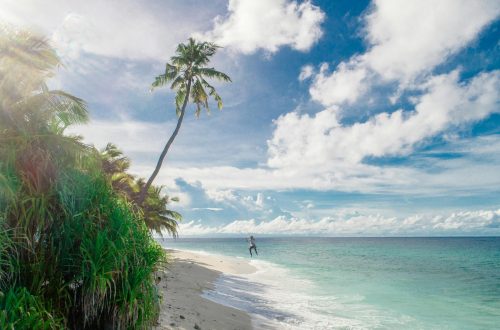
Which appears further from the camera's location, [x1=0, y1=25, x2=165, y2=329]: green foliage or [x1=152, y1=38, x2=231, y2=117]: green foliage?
[x1=152, y1=38, x2=231, y2=117]: green foliage

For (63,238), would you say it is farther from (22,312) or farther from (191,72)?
(191,72)

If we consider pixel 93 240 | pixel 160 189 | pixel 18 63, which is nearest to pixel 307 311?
pixel 93 240

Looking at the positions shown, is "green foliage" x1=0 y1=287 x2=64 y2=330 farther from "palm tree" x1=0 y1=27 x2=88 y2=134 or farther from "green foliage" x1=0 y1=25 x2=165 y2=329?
"palm tree" x1=0 y1=27 x2=88 y2=134

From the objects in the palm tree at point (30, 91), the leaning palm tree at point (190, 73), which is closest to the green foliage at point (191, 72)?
the leaning palm tree at point (190, 73)

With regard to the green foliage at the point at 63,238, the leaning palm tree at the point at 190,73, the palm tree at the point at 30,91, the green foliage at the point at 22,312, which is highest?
the leaning palm tree at the point at 190,73

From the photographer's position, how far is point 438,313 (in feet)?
57.8

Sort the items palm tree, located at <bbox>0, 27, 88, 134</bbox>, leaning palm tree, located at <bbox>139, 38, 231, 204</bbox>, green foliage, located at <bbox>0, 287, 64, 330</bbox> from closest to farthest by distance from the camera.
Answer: green foliage, located at <bbox>0, 287, 64, 330</bbox> → palm tree, located at <bbox>0, 27, 88, 134</bbox> → leaning palm tree, located at <bbox>139, 38, 231, 204</bbox>

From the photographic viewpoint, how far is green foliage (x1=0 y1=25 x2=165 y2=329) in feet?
19.7

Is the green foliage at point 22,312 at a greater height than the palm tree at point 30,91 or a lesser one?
lesser

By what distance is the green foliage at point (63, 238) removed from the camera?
6.00m

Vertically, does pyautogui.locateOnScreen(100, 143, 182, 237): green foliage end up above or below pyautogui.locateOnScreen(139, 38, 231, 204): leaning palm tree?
below

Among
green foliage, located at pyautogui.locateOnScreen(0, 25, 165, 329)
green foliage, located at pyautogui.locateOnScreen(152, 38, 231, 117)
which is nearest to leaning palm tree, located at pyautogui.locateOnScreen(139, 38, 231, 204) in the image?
green foliage, located at pyautogui.locateOnScreen(152, 38, 231, 117)

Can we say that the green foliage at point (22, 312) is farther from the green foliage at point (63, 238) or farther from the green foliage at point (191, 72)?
the green foliage at point (191, 72)

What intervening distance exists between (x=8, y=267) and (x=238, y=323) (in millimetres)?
8067
